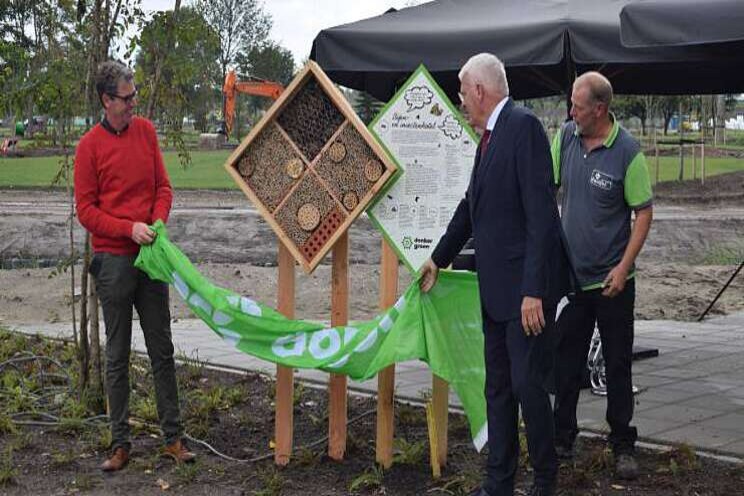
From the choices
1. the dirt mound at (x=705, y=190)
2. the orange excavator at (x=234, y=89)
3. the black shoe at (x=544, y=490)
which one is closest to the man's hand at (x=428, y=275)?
the black shoe at (x=544, y=490)

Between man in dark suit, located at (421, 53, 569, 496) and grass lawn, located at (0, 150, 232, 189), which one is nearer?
man in dark suit, located at (421, 53, 569, 496)

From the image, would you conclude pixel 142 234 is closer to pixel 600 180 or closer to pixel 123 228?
Result: pixel 123 228

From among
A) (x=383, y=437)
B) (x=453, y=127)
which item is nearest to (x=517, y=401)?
(x=383, y=437)

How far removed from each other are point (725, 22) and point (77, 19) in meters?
4.17

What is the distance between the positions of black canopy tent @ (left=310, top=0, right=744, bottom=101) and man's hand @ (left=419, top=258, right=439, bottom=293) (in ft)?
7.87

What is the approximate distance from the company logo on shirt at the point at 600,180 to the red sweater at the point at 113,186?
2.39 metres

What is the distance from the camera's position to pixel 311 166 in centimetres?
611

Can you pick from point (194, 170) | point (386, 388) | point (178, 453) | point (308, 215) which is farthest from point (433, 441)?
point (194, 170)

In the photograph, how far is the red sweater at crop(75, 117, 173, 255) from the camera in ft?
19.9

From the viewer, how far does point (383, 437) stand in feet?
19.9

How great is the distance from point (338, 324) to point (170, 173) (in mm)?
31798

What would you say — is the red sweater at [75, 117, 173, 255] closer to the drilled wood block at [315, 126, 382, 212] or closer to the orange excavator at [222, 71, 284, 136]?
the drilled wood block at [315, 126, 382, 212]

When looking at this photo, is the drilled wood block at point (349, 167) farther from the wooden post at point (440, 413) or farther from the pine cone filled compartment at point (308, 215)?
the wooden post at point (440, 413)

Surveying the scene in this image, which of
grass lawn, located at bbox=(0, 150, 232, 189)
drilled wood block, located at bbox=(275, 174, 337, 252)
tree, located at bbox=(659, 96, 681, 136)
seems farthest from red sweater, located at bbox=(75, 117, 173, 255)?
tree, located at bbox=(659, 96, 681, 136)
